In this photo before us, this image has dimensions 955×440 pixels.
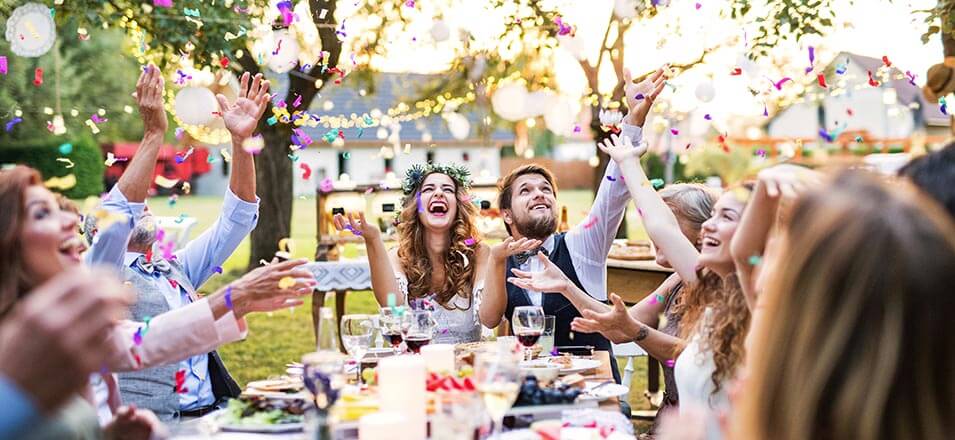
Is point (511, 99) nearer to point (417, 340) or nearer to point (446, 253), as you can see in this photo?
point (446, 253)

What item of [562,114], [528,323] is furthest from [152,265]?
[562,114]

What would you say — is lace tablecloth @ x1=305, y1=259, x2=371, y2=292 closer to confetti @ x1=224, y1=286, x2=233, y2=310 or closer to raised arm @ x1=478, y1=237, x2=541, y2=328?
raised arm @ x1=478, y1=237, x2=541, y2=328

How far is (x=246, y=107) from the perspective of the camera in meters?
3.22

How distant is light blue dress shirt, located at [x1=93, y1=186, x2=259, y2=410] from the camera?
267 cm

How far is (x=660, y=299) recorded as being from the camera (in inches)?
139

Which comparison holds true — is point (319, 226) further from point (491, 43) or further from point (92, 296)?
point (92, 296)

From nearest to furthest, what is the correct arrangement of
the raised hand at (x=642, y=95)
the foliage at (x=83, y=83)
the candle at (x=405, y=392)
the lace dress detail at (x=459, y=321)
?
the candle at (x=405, y=392)
the raised hand at (x=642, y=95)
the lace dress detail at (x=459, y=321)
the foliage at (x=83, y=83)

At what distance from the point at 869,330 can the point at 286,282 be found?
5.01 feet

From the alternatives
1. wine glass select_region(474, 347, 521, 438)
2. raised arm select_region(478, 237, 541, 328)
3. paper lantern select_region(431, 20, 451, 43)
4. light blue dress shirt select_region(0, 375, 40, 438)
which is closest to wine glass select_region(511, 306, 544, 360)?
raised arm select_region(478, 237, 541, 328)

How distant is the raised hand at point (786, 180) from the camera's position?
6.03 feet

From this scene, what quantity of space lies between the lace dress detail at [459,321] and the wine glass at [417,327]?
85 centimetres

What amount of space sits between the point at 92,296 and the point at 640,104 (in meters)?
2.75

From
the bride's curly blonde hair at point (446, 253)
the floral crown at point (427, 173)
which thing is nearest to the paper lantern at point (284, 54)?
the floral crown at point (427, 173)

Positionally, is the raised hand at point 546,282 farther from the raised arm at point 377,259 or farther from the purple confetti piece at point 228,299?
the purple confetti piece at point 228,299
